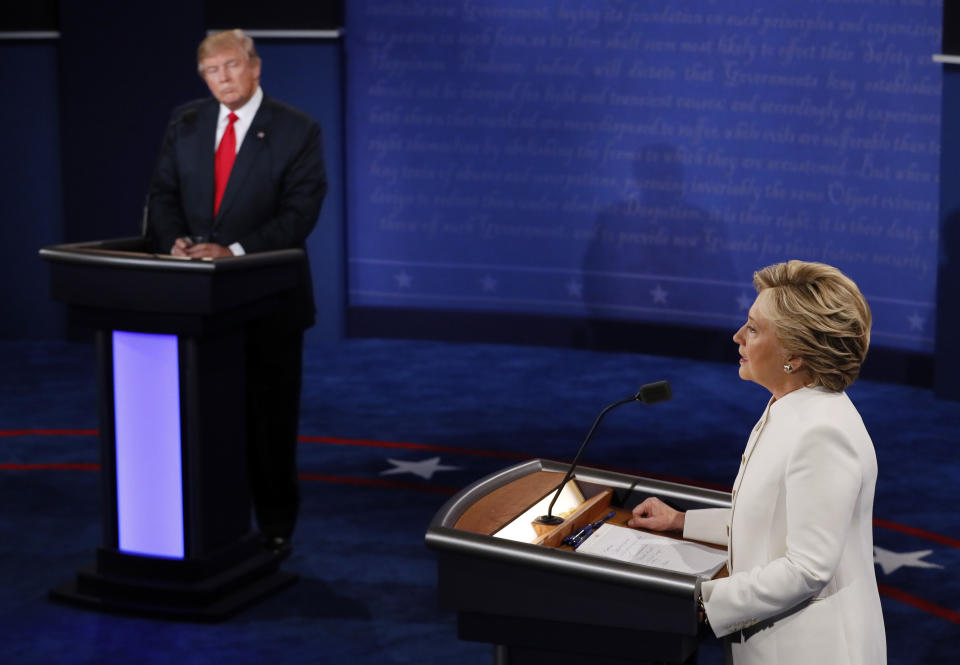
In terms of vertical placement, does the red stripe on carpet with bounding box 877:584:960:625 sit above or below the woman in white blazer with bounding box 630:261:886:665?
below

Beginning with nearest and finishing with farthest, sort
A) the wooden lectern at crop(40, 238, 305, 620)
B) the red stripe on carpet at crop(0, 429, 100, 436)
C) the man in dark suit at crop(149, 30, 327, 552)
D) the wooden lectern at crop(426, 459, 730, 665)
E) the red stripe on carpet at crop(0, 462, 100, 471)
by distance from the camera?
1. the wooden lectern at crop(426, 459, 730, 665)
2. the wooden lectern at crop(40, 238, 305, 620)
3. the man in dark suit at crop(149, 30, 327, 552)
4. the red stripe on carpet at crop(0, 462, 100, 471)
5. the red stripe on carpet at crop(0, 429, 100, 436)

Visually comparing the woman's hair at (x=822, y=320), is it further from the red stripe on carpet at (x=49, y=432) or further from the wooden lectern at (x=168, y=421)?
the red stripe on carpet at (x=49, y=432)

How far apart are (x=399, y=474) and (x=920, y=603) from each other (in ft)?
7.65

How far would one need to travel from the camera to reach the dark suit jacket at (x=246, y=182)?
473 centimetres

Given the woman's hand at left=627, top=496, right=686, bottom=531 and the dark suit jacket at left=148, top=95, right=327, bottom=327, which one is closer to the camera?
the woman's hand at left=627, top=496, right=686, bottom=531

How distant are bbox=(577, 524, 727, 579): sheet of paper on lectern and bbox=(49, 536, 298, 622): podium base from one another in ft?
7.08

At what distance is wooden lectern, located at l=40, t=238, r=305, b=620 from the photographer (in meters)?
4.26

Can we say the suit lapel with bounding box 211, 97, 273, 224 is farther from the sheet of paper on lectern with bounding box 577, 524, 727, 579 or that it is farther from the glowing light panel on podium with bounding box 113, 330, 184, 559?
the sheet of paper on lectern with bounding box 577, 524, 727, 579

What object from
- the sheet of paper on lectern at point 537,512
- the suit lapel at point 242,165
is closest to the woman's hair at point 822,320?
the sheet of paper on lectern at point 537,512

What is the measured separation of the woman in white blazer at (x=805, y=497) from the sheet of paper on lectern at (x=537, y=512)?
41cm

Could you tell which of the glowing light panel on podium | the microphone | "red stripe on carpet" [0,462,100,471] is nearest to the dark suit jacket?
the glowing light panel on podium

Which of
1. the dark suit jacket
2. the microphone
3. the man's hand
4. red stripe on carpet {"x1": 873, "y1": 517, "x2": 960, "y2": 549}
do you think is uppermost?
the dark suit jacket

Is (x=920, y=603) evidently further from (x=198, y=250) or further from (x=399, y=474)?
(x=198, y=250)

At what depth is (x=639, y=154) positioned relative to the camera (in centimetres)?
855
